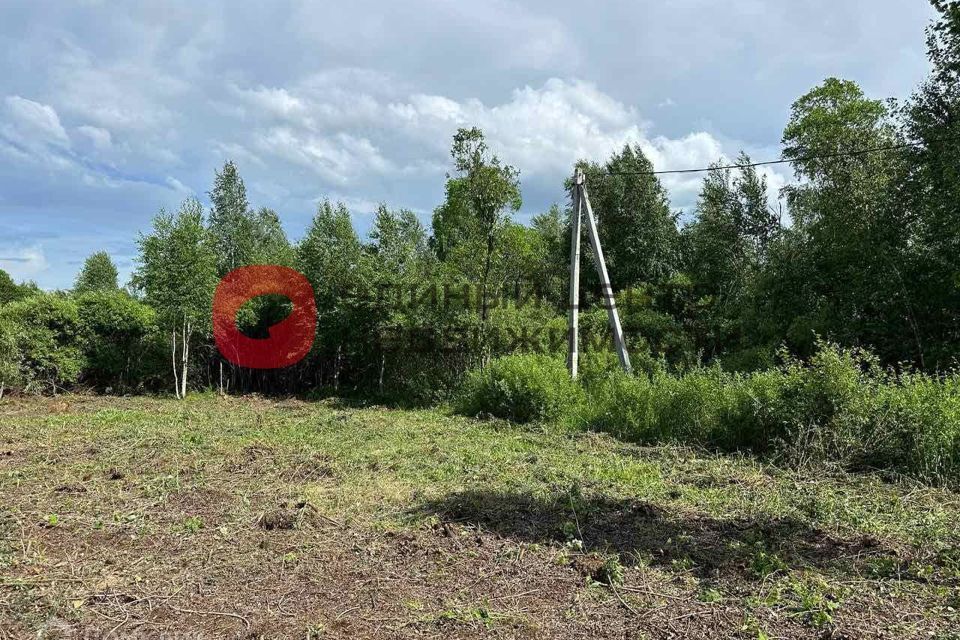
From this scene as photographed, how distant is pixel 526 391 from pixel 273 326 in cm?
805

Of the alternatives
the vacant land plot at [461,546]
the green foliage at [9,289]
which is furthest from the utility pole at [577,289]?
the green foliage at [9,289]

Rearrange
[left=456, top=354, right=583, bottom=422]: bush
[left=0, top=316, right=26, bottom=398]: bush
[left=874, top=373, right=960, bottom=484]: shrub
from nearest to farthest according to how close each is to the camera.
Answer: [left=874, top=373, right=960, bottom=484]: shrub
[left=456, top=354, right=583, bottom=422]: bush
[left=0, top=316, right=26, bottom=398]: bush

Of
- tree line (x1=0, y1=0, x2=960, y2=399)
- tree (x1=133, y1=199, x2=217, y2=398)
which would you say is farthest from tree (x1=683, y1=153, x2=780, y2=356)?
tree (x1=133, y1=199, x2=217, y2=398)

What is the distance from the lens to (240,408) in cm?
1086

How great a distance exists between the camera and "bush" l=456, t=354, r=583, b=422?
866 cm

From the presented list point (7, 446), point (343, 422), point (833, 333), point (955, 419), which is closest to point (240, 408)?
point (343, 422)

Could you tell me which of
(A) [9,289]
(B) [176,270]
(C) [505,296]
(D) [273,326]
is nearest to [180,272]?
(B) [176,270]

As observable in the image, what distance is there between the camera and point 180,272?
1166cm

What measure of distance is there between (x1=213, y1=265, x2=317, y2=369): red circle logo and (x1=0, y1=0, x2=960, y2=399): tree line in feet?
0.89

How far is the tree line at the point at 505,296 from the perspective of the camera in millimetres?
9719

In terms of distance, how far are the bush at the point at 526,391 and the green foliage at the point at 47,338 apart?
9377 mm

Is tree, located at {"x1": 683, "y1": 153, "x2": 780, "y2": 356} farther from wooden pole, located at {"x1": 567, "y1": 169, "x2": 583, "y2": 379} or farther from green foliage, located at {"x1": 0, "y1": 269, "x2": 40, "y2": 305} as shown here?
green foliage, located at {"x1": 0, "y1": 269, "x2": 40, "y2": 305}

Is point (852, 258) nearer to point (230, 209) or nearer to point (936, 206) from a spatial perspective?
point (936, 206)

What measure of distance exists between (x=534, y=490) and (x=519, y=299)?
7.59 metres
